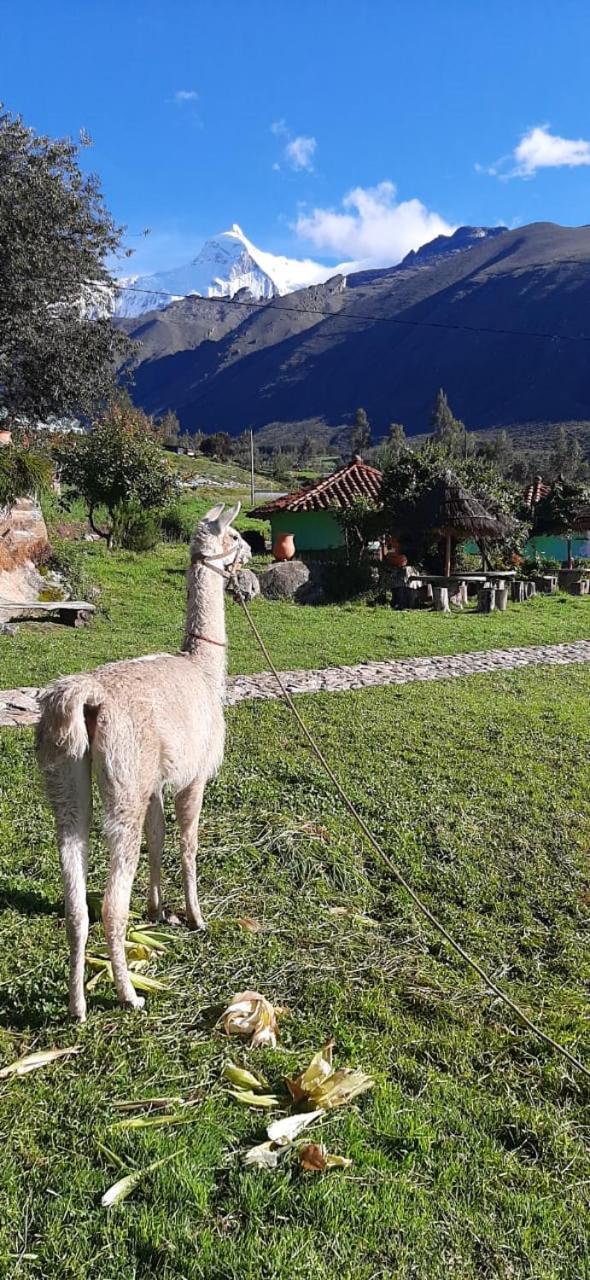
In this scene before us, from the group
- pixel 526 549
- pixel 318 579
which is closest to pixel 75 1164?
pixel 318 579

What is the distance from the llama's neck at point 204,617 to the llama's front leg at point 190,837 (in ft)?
2.18

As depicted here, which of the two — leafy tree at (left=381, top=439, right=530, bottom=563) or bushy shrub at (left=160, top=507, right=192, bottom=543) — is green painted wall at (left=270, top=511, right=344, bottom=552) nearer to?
bushy shrub at (left=160, top=507, right=192, bottom=543)

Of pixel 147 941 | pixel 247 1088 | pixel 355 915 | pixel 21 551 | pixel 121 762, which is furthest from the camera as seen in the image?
pixel 21 551

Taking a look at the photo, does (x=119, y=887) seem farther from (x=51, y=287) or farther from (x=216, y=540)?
(x=51, y=287)

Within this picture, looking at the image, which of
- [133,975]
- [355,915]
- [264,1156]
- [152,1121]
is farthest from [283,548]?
[264,1156]

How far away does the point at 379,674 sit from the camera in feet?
38.3

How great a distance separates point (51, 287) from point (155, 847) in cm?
1932

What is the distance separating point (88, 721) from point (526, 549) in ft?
99.1

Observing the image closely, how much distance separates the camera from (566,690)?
1080 cm

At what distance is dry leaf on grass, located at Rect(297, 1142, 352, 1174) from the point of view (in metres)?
2.74

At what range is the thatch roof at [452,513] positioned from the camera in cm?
2073

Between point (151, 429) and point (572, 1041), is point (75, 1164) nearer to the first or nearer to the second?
point (572, 1041)

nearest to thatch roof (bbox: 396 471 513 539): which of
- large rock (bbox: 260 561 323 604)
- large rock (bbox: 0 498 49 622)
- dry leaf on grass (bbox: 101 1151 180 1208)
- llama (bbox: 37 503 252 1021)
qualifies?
large rock (bbox: 260 561 323 604)

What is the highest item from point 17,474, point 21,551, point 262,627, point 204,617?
point 17,474
